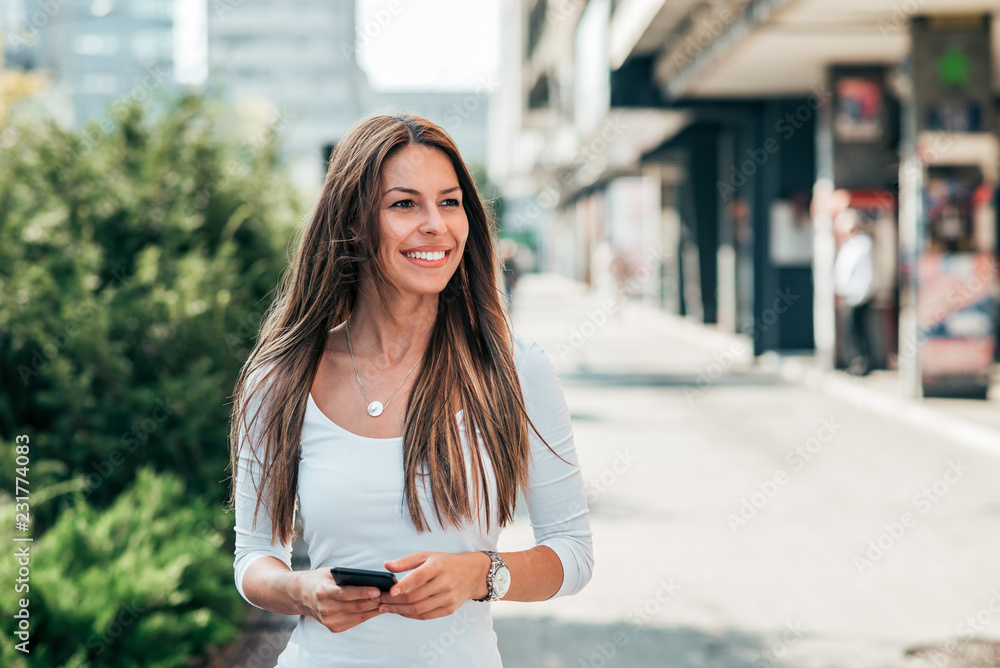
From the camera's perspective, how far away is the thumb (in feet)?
5.63

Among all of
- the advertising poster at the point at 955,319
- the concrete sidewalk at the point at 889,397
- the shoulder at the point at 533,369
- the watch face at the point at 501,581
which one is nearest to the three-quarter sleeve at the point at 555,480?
the shoulder at the point at 533,369

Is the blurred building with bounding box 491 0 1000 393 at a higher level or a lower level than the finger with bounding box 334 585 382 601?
higher

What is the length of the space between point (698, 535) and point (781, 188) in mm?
12870

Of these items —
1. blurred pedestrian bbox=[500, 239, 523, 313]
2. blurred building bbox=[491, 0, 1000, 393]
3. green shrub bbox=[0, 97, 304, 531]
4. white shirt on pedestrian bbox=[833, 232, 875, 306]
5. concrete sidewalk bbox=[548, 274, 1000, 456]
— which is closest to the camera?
blurred pedestrian bbox=[500, 239, 523, 313]

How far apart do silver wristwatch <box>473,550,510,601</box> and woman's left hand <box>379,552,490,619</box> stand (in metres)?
0.08

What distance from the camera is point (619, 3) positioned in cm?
1939

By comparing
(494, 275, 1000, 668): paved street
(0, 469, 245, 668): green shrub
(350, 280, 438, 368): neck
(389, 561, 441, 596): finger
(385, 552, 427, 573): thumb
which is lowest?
(494, 275, 1000, 668): paved street

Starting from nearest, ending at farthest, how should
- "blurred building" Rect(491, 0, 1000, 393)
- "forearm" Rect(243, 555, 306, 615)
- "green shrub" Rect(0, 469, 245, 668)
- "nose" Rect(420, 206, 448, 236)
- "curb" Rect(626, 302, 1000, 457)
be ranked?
1. "forearm" Rect(243, 555, 306, 615)
2. "nose" Rect(420, 206, 448, 236)
3. "green shrub" Rect(0, 469, 245, 668)
4. "curb" Rect(626, 302, 1000, 457)
5. "blurred building" Rect(491, 0, 1000, 393)

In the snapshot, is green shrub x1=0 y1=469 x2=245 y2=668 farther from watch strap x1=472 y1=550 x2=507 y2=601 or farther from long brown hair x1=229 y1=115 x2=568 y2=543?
watch strap x1=472 y1=550 x2=507 y2=601

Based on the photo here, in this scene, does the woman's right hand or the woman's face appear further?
the woman's face

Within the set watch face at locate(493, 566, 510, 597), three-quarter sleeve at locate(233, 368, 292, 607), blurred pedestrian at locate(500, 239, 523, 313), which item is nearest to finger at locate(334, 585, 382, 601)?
watch face at locate(493, 566, 510, 597)

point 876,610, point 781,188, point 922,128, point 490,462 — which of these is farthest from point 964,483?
point 781,188

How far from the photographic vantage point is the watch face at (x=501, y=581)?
1907 mm

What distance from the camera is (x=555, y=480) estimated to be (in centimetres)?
205
